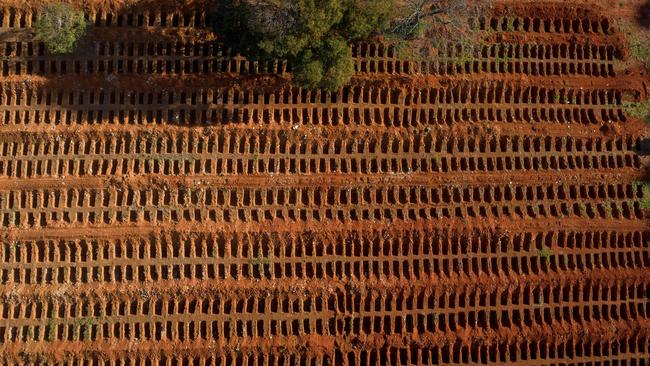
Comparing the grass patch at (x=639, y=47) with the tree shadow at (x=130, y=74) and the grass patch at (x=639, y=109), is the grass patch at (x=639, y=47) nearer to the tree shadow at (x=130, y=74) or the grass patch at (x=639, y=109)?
the grass patch at (x=639, y=109)

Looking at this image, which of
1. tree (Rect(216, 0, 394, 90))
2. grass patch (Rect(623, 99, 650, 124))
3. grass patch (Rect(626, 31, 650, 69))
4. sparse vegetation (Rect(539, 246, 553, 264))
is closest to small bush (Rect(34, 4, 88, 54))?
tree (Rect(216, 0, 394, 90))

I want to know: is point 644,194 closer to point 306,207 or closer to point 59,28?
point 306,207

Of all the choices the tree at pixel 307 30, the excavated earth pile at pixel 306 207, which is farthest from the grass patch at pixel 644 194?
the tree at pixel 307 30

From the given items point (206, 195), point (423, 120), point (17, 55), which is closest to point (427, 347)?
point (423, 120)

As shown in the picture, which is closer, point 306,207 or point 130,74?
point 306,207

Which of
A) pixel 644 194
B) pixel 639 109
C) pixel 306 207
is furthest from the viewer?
pixel 639 109

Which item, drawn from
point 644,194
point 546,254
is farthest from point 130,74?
point 644,194
